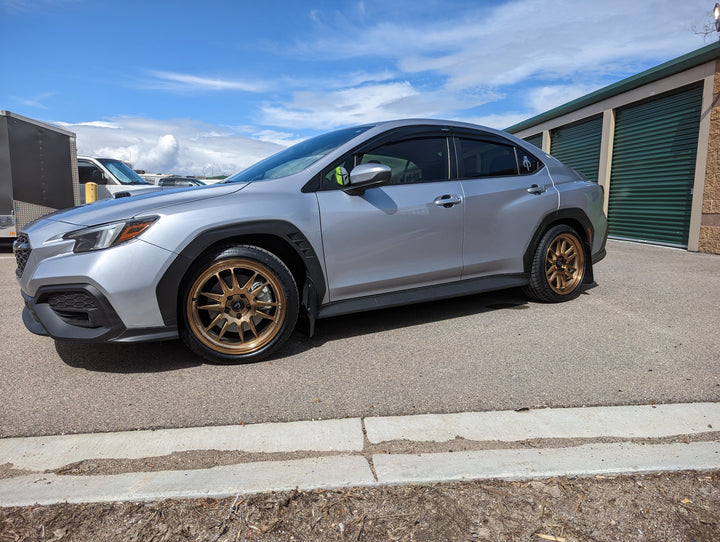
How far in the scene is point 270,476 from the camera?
1.99 m

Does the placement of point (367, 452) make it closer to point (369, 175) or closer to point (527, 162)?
point (369, 175)

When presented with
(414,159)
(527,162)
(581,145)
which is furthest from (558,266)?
(581,145)

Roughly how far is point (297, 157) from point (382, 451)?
249 cm

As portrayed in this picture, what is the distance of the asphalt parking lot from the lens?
104 inches

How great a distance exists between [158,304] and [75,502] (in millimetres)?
1299

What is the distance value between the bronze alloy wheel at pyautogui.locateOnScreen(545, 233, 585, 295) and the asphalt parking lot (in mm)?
257

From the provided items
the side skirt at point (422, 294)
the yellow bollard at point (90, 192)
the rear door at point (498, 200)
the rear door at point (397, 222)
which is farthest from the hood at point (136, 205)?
the yellow bollard at point (90, 192)

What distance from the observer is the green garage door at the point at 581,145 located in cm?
1277

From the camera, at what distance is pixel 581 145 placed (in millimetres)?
13602

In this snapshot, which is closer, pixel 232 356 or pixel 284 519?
pixel 284 519

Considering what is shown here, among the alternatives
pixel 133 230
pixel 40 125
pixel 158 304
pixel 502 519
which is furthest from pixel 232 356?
pixel 40 125

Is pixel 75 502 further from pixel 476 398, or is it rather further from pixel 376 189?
pixel 376 189

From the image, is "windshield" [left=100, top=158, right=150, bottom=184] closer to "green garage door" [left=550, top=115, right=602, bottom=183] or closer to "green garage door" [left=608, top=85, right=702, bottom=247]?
"green garage door" [left=550, top=115, right=602, bottom=183]

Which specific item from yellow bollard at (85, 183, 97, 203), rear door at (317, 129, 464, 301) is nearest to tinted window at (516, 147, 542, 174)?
rear door at (317, 129, 464, 301)
